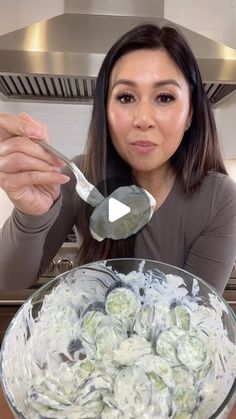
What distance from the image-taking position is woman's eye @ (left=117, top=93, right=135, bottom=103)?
864mm

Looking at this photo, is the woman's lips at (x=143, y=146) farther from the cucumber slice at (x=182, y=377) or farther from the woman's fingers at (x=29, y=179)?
the cucumber slice at (x=182, y=377)

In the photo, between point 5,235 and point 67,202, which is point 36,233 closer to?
point 5,235

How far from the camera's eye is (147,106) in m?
0.85

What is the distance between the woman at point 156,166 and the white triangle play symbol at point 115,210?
0.51 feet

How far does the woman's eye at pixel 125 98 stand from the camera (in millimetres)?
864

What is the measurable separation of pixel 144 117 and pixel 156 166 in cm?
11

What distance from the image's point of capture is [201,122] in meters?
0.94

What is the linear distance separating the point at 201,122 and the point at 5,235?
0.46 meters

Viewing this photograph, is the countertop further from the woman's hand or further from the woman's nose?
the woman's nose

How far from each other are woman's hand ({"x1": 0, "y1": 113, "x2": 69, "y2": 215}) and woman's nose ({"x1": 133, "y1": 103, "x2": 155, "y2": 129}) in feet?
0.76

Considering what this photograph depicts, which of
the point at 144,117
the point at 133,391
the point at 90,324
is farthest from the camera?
the point at 144,117

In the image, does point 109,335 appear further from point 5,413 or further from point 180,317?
point 5,413

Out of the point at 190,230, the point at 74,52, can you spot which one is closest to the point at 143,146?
the point at 190,230

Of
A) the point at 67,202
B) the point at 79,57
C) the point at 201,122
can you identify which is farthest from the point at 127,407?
the point at 79,57
